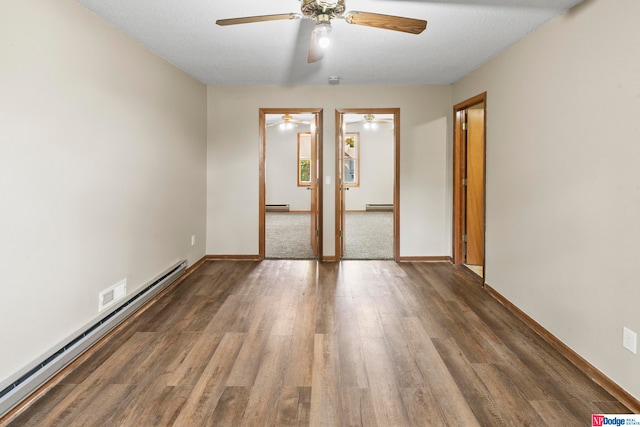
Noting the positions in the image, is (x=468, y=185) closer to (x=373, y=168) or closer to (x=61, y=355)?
(x=61, y=355)

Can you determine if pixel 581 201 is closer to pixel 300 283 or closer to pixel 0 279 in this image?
pixel 300 283

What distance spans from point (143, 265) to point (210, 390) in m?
1.69

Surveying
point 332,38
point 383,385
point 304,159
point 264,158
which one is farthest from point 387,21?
point 304,159

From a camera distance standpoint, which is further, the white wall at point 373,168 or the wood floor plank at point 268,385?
the white wall at point 373,168

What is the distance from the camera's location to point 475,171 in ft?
15.2

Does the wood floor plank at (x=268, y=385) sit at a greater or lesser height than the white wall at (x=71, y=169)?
lesser

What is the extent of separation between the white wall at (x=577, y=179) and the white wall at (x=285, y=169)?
292 inches

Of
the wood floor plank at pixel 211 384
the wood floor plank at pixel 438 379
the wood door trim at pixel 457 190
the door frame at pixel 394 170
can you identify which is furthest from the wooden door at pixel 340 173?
the wood floor plank at pixel 211 384

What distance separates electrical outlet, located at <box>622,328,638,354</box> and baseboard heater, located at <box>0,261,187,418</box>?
3.13m

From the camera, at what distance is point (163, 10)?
261 centimetres

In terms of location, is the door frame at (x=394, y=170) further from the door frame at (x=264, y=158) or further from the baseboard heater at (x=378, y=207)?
the baseboard heater at (x=378, y=207)

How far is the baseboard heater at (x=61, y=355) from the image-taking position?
1911mm

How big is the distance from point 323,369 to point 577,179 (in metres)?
→ 1.98

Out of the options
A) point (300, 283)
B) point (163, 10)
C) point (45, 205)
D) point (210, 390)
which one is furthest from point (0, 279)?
point (300, 283)
